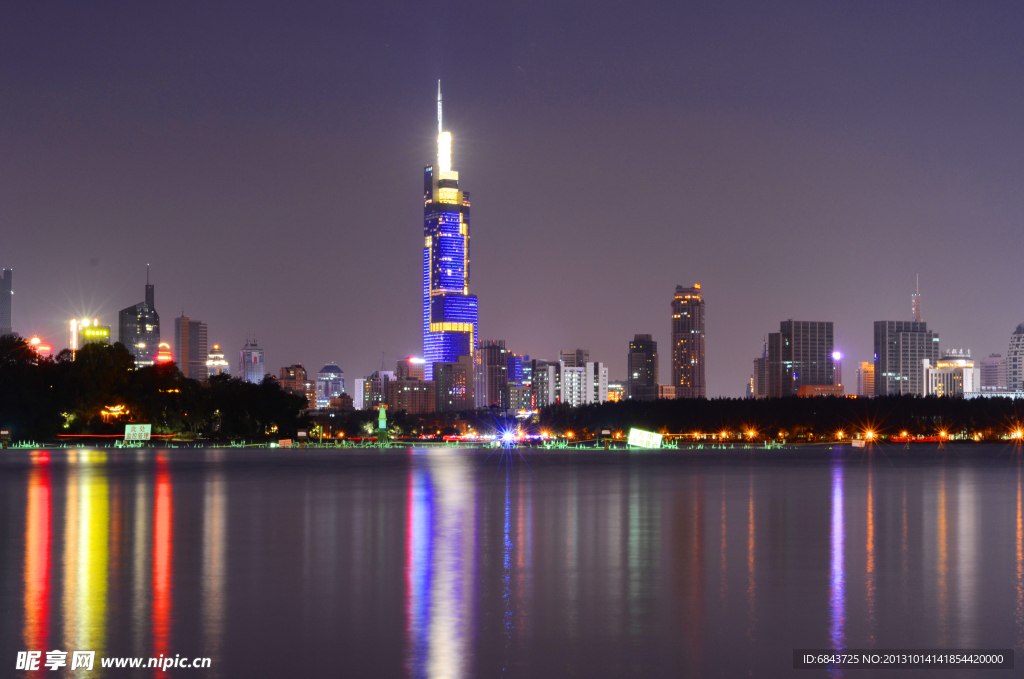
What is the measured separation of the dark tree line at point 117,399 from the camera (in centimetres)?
9644

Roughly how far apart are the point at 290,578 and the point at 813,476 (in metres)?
34.4

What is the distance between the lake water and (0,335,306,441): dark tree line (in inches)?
2874

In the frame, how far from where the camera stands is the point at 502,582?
50.0ft

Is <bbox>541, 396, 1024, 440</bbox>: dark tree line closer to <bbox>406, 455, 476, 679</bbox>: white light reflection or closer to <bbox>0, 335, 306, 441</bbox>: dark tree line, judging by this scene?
<bbox>0, 335, 306, 441</bbox>: dark tree line

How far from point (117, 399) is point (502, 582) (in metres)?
A: 98.1

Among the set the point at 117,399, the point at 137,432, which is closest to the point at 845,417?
the point at 137,432

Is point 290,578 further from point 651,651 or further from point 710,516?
point 710,516

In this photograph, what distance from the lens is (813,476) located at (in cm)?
4519

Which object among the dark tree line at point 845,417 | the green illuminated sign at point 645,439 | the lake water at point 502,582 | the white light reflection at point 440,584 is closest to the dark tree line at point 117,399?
the green illuminated sign at point 645,439

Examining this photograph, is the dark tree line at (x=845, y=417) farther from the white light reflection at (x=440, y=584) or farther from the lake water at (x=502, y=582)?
the white light reflection at (x=440, y=584)

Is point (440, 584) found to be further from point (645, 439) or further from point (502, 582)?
point (645, 439)

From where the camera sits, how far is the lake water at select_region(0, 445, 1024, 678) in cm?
1101

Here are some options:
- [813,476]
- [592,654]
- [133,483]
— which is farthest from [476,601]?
[813,476]

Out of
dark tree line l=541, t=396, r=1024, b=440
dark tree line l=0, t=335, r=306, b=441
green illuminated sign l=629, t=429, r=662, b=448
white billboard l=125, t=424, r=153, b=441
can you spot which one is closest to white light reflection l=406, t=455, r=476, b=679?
green illuminated sign l=629, t=429, r=662, b=448
